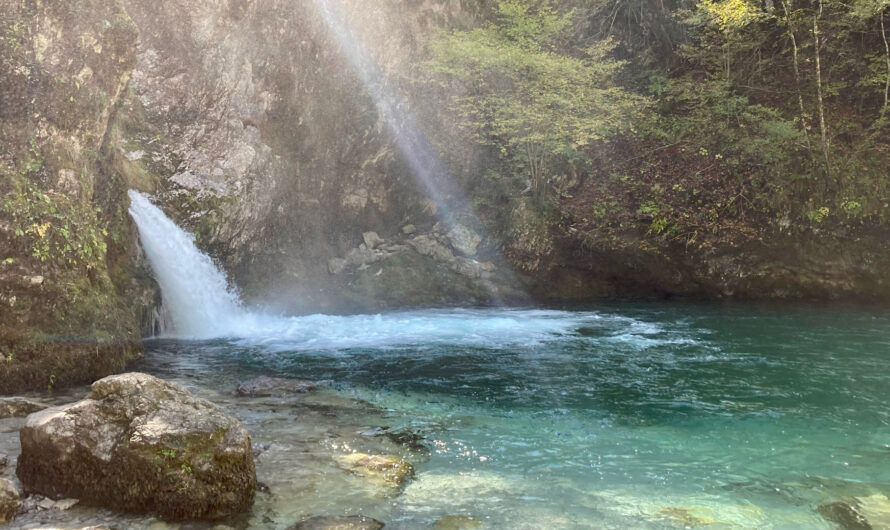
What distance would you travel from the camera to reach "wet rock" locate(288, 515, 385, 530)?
12.4ft

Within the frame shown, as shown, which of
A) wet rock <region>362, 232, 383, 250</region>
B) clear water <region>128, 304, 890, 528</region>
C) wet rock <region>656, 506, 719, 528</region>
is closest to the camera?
wet rock <region>656, 506, 719, 528</region>

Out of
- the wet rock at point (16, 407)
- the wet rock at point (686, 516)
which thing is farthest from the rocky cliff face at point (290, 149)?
the wet rock at point (686, 516)

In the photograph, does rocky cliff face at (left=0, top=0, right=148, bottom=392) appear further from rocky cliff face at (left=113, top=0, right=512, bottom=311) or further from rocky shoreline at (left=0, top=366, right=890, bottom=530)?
rocky cliff face at (left=113, top=0, right=512, bottom=311)

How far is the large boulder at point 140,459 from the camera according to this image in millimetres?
3852

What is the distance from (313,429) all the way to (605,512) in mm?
3021

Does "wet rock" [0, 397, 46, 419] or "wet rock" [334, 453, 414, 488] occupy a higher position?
"wet rock" [0, 397, 46, 419]

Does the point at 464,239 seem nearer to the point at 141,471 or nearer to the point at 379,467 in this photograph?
the point at 379,467

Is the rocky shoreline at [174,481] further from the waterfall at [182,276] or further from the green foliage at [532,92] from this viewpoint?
the green foliage at [532,92]

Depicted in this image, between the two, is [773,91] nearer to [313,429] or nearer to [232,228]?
[232,228]

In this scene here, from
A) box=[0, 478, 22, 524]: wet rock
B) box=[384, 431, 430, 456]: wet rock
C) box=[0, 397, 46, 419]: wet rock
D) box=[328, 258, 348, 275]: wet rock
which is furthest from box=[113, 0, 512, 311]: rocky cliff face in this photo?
box=[0, 478, 22, 524]: wet rock

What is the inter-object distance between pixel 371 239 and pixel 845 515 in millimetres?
14736

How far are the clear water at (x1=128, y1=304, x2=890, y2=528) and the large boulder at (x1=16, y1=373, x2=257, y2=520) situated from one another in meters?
0.38

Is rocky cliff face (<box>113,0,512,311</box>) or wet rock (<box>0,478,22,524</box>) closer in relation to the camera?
wet rock (<box>0,478,22,524</box>)

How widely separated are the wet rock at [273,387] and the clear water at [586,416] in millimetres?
274
